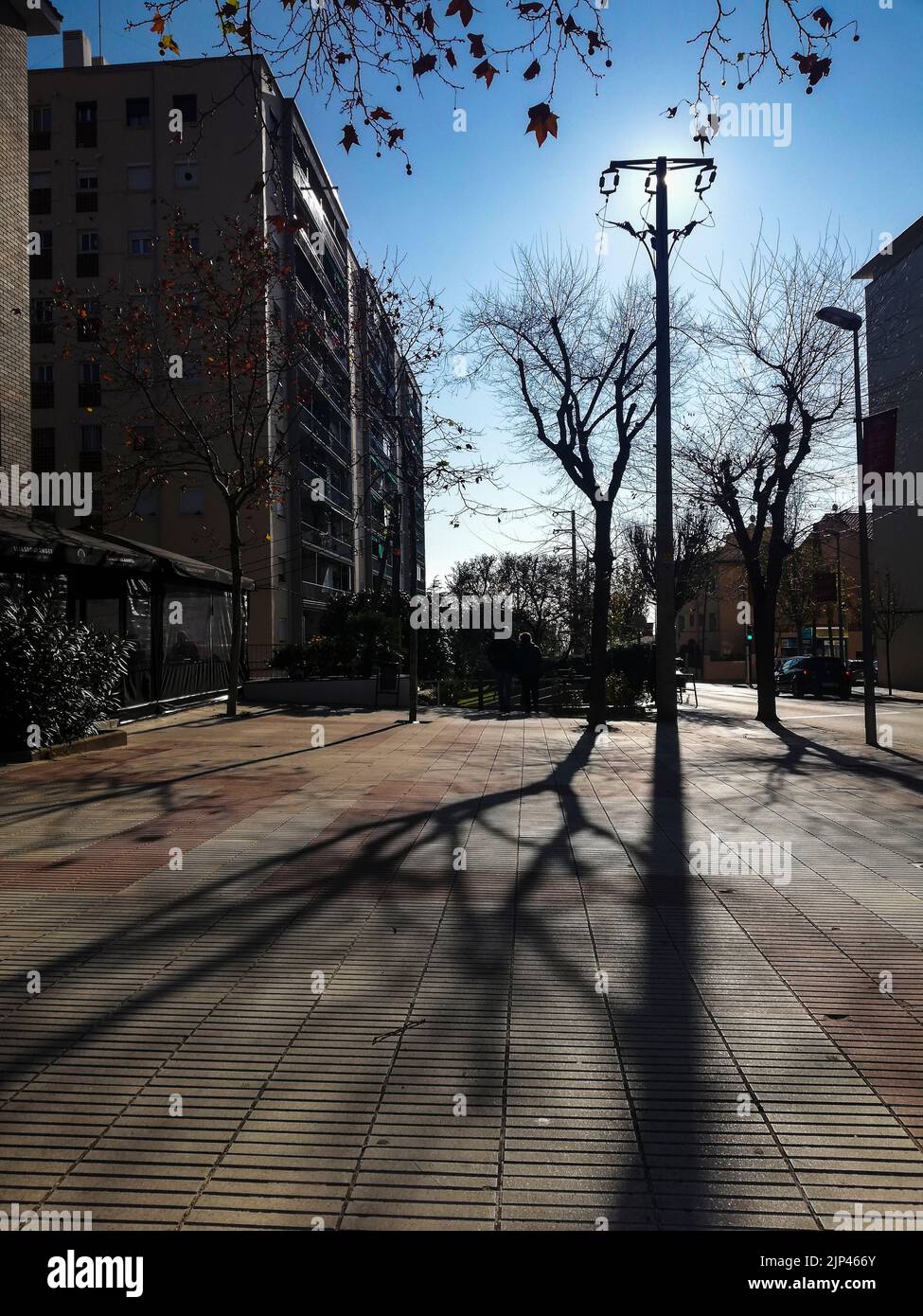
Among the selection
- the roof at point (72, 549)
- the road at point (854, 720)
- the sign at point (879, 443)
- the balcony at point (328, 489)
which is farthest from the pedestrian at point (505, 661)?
the balcony at point (328, 489)

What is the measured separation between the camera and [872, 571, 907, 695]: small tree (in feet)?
148

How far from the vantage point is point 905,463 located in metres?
45.6

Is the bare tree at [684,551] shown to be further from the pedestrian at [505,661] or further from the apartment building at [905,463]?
the pedestrian at [505,661]

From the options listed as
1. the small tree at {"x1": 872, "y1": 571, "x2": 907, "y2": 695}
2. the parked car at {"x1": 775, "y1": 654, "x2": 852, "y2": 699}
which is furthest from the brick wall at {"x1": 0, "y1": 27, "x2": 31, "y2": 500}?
the small tree at {"x1": 872, "y1": 571, "x2": 907, "y2": 695}

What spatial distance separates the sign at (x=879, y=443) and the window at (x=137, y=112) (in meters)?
36.6

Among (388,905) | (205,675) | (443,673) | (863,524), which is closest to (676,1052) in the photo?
(388,905)

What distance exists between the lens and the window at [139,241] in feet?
140

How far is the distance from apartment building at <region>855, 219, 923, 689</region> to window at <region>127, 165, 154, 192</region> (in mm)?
27630

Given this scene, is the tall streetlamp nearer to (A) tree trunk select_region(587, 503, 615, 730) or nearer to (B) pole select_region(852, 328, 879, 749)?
(B) pole select_region(852, 328, 879, 749)

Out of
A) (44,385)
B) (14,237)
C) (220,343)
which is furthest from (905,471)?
(14,237)

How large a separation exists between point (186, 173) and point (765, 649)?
31.9 meters

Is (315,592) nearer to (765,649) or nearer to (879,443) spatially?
(765,649)
